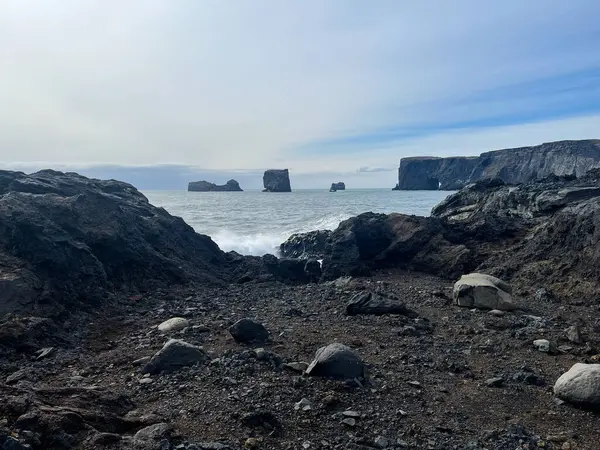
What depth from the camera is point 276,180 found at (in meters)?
142

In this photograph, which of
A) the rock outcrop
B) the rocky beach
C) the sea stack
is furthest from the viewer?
the sea stack

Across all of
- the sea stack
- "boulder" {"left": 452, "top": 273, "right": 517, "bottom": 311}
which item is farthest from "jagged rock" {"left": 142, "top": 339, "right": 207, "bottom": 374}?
the sea stack

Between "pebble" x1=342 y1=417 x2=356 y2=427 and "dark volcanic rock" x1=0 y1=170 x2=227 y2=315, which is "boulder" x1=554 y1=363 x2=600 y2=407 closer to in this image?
"pebble" x1=342 y1=417 x2=356 y2=427

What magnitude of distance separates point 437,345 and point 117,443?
6034mm

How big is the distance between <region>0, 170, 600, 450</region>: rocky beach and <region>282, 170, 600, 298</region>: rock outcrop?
7 centimetres

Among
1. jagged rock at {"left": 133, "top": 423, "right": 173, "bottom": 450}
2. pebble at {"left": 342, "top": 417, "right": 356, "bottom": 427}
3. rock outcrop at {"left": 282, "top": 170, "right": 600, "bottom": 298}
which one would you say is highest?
rock outcrop at {"left": 282, "top": 170, "right": 600, "bottom": 298}

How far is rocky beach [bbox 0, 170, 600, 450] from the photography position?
5.62 metres

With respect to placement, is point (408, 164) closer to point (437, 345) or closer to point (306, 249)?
point (306, 249)

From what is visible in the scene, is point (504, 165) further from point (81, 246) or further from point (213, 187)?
point (81, 246)

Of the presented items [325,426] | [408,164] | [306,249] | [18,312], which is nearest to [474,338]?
[325,426]

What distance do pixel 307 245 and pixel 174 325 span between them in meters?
13.1

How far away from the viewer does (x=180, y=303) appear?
12461 mm

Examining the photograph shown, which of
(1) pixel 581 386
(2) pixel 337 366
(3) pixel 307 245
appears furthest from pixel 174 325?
(3) pixel 307 245

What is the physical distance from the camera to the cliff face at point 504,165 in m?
107
